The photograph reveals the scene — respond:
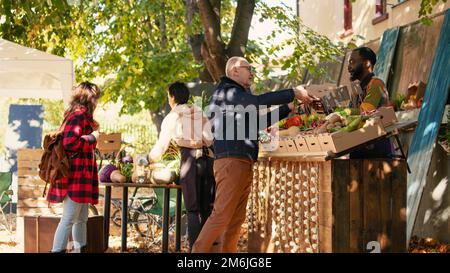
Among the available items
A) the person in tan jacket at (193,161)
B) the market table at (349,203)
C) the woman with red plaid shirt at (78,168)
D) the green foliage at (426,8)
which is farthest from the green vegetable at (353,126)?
the green foliage at (426,8)

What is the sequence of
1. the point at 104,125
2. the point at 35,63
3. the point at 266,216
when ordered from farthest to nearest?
the point at 104,125 < the point at 35,63 < the point at 266,216

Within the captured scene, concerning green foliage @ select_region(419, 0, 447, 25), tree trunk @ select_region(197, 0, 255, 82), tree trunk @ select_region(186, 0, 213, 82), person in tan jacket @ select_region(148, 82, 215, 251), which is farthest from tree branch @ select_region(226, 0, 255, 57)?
person in tan jacket @ select_region(148, 82, 215, 251)

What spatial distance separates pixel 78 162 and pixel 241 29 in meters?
6.29

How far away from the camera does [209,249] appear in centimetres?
866

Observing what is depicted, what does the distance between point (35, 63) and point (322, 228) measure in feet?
23.8

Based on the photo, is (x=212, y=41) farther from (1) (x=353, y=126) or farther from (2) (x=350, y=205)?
(2) (x=350, y=205)

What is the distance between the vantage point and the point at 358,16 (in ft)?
77.6

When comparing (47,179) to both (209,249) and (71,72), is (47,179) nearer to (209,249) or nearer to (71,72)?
(209,249)

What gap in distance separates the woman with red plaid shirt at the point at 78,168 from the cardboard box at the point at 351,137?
228 centimetres

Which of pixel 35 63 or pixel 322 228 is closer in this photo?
pixel 322 228

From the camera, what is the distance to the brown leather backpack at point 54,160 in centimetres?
882

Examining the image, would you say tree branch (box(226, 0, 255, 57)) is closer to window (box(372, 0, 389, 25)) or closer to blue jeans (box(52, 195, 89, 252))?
blue jeans (box(52, 195, 89, 252))

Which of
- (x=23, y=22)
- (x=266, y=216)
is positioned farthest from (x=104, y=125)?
(x=266, y=216)

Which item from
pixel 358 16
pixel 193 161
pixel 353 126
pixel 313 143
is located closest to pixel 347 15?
pixel 358 16
